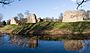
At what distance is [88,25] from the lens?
55.4m

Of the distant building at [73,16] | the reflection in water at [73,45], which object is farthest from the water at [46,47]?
the distant building at [73,16]

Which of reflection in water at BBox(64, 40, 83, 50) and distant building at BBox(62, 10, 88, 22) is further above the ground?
distant building at BBox(62, 10, 88, 22)

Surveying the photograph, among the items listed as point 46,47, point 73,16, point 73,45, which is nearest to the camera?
point 46,47

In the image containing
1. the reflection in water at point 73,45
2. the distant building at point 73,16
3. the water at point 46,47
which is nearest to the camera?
the water at point 46,47

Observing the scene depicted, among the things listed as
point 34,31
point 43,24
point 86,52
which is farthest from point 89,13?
point 86,52

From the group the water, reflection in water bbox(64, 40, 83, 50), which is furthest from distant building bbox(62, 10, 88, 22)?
the water

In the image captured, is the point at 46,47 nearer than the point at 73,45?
Yes

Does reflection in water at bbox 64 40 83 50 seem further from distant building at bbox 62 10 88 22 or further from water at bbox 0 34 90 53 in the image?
distant building at bbox 62 10 88 22

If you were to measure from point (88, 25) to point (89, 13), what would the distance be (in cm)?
4857

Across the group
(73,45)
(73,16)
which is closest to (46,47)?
(73,45)

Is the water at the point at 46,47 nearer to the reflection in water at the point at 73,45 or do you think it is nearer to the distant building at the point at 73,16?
the reflection in water at the point at 73,45

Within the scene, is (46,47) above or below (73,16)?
below

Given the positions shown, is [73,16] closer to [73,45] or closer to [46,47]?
[73,45]

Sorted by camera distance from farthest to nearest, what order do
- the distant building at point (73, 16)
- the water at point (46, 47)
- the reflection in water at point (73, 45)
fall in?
the distant building at point (73, 16) < the reflection in water at point (73, 45) < the water at point (46, 47)
